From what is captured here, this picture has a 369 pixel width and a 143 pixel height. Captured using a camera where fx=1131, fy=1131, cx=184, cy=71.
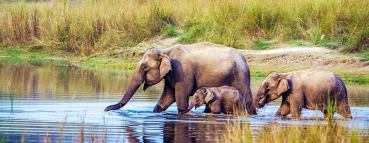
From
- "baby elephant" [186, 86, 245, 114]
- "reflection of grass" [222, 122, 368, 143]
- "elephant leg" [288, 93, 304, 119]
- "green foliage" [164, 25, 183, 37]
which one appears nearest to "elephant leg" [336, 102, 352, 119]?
"elephant leg" [288, 93, 304, 119]

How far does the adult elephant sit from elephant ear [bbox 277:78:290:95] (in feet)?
1.47

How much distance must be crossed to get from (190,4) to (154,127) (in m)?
15.6

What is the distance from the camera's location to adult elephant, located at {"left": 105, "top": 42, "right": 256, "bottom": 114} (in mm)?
→ 16094

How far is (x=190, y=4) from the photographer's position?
29391 millimetres

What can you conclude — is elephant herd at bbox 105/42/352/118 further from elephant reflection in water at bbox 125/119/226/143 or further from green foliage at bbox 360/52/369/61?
green foliage at bbox 360/52/369/61

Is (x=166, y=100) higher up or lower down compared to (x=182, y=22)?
lower down

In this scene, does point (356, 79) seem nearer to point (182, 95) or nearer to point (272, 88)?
point (272, 88)

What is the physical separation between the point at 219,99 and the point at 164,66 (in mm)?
896

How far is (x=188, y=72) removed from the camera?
53.0ft

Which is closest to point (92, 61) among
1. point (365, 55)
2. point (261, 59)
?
point (261, 59)

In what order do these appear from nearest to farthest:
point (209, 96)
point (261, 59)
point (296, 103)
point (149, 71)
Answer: point (209, 96)
point (149, 71)
point (296, 103)
point (261, 59)

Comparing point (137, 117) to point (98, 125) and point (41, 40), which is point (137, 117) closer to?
point (98, 125)

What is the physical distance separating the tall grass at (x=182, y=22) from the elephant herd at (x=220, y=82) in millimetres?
8519

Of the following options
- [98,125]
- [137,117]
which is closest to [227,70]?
[137,117]
